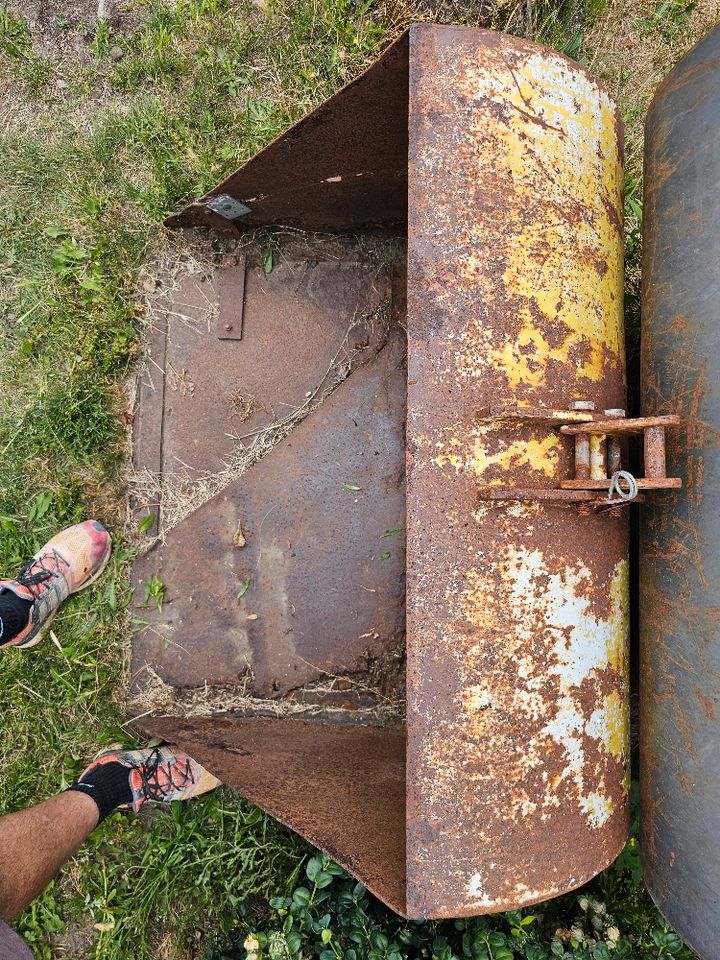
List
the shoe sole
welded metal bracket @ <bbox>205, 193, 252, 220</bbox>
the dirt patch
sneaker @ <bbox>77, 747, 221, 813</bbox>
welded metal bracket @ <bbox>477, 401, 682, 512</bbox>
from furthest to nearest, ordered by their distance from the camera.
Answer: the dirt patch → the shoe sole → sneaker @ <bbox>77, 747, 221, 813</bbox> → welded metal bracket @ <bbox>205, 193, 252, 220</bbox> → welded metal bracket @ <bbox>477, 401, 682, 512</bbox>

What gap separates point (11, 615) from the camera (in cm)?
239

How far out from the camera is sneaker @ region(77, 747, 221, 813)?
2402mm

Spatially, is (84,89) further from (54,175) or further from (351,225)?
(351,225)

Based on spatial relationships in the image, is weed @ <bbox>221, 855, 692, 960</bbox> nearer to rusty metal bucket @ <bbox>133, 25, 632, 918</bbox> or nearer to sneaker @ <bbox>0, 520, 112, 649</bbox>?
rusty metal bucket @ <bbox>133, 25, 632, 918</bbox>

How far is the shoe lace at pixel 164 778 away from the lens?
2404 millimetres

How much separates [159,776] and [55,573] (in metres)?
0.86

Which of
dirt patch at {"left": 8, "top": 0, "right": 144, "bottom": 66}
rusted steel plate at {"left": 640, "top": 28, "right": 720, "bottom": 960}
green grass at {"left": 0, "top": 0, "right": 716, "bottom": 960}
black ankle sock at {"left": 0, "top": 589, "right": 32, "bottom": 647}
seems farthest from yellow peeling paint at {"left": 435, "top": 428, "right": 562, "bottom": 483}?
dirt patch at {"left": 8, "top": 0, "right": 144, "bottom": 66}

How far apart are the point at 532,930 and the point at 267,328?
229 centimetres

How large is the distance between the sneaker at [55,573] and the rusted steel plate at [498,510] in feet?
5.25

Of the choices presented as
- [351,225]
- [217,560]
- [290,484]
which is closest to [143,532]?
[217,560]

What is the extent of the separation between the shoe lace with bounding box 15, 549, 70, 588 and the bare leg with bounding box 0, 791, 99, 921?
79cm

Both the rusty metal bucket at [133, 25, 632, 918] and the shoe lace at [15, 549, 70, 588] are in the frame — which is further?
the shoe lace at [15, 549, 70, 588]

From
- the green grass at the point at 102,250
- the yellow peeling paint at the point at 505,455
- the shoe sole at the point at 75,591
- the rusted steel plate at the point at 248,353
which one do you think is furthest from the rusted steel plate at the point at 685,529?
the shoe sole at the point at 75,591

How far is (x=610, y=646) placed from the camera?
5.05 ft
